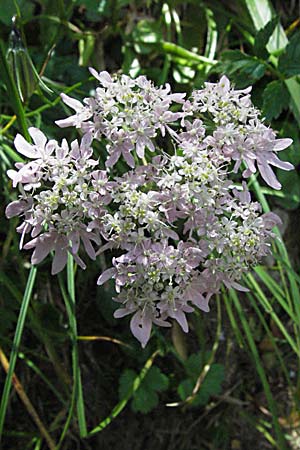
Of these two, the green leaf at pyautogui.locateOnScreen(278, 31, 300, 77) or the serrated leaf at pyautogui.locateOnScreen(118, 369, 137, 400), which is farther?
the serrated leaf at pyautogui.locateOnScreen(118, 369, 137, 400)

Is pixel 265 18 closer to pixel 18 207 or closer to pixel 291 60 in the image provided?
pixel 291 60

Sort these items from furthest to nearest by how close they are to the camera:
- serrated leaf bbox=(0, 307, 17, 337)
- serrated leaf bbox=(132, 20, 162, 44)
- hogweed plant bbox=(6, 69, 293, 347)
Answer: serrated leaf bbox=(132, 20, 162, 44)
serrated leaf bbox=(0, 307, 17, 337)
hogweed plant bbox=(6, 69, 293, 347)

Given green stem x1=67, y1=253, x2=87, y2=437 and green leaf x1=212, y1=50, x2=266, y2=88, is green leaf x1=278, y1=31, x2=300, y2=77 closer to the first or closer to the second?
green leaf x1=212, y1=50, x2=266, y2=88

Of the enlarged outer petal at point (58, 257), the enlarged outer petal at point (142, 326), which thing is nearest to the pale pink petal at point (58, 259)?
the enlarged outer petal at point (58, 257)

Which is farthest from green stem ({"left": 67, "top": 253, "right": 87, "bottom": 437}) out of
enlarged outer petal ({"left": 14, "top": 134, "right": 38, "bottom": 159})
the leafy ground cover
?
enlarged outer petal ({"left": 14, "top": 134, "right": 38, "bottom": 159})

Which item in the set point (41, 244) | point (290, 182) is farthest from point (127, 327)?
point (41, 244)

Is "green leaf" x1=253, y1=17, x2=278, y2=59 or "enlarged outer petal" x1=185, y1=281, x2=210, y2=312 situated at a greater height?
"green leaf" x1=253, y1=17, x2=278, y2=59
